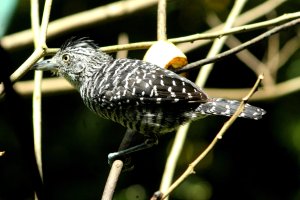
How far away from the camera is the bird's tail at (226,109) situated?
3.44m

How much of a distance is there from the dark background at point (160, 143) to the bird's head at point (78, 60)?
1.48 meters

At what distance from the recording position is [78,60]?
13.8ft

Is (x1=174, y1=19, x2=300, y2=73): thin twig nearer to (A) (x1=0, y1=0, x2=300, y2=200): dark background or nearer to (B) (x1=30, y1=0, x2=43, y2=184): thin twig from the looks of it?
(B) (x1=30, y1=0, x2=43, y2=184): thin twig

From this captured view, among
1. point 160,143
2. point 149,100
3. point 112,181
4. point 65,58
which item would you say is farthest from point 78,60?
point 160,143

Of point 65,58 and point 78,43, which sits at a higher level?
point 78,43

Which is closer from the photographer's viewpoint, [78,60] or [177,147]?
[177,147]

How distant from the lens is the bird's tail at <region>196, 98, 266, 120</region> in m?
3.44

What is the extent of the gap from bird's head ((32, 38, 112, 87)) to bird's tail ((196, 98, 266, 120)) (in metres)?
0.95

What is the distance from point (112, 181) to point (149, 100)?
1.07 metres

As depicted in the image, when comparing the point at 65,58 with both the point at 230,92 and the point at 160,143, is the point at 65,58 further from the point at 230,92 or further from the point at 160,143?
the point at 160,143

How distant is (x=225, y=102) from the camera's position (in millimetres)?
3598

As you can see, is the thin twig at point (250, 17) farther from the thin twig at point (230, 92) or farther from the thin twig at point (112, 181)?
the thin twig at point (112, 181)

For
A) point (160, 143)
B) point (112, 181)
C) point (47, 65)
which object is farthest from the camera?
point (160, 143)

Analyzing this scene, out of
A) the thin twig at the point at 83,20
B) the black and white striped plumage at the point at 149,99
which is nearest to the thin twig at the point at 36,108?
the black and white striped plumage at the point at 149,99
